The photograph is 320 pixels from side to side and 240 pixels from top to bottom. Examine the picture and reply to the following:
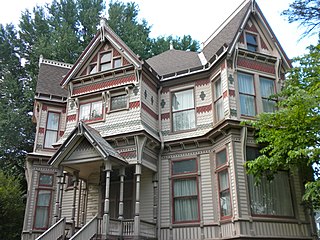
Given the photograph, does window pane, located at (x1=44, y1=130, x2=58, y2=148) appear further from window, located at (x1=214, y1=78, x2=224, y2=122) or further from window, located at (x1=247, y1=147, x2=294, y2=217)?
window, located at (x1=247, y1=147, x2=294, y2=217)

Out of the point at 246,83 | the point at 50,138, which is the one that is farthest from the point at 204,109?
the point at 50,138

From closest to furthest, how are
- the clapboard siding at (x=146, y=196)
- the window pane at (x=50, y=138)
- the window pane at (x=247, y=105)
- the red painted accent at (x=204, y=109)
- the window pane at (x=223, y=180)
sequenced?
the window pane at (x=223, y=180)
the window pane at (x=247, y=105)
the clapboard siding at (x=146, y=196)
the red painted accent at (x=204, y=109)
the window pane at (x=50, y=138)

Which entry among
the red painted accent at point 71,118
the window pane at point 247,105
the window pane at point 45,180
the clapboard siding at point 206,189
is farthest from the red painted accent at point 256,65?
the window pane at point 45,180

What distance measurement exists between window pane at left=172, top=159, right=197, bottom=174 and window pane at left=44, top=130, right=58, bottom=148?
280 inches

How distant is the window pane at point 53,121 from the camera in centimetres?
1805

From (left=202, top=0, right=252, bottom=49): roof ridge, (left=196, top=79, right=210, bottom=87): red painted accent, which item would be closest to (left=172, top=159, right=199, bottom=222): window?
(left=196, top=79, right=210, bottom=87): red painted accent

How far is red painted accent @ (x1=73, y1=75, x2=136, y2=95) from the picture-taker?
1522 centimetres

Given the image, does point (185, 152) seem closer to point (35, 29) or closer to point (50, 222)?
point (50, 222)

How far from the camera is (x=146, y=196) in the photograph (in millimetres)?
14438

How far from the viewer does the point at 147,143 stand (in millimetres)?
14125

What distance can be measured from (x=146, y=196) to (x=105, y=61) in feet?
22.5

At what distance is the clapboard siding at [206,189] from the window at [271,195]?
71.8 inches

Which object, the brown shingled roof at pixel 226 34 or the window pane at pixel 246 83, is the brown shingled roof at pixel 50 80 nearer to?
the brown shingled roof at pixel 226 34

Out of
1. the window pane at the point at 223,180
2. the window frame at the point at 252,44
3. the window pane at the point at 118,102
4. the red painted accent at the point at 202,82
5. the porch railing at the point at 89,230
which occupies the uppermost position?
the window frame at the point at 252,44
